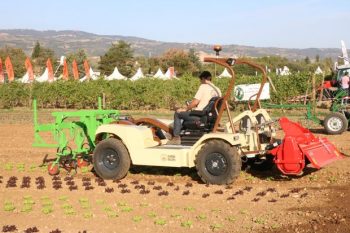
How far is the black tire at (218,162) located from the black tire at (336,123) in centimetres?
925

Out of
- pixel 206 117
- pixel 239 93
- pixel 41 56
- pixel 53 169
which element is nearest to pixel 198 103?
pixel 206 117

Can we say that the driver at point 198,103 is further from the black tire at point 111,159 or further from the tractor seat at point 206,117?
the black tire at point 111,159

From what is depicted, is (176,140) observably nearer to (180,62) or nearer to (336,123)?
(336,123)

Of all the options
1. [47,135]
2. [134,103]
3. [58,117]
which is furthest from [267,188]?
[134,103]

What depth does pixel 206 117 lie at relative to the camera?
9891 mm

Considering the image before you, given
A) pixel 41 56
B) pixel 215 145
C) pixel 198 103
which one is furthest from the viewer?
pixel 41 56

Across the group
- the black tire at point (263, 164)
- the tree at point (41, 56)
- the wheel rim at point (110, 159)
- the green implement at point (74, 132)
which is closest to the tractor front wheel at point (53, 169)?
the green implement at point (74, 132)

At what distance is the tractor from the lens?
942 centimetres

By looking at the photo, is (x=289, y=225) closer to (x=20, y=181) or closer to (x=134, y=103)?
(x=20, y=181)

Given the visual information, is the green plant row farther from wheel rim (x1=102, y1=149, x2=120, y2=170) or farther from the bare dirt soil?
wheel rim (x1=102, y1=149, x2=120, y2=170)

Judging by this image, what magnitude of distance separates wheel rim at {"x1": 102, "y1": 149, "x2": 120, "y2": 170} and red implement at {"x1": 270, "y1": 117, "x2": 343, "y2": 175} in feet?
9.44

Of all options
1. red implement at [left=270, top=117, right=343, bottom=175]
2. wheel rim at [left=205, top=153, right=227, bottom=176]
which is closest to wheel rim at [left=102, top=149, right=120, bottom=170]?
wheel rim at [left=205, top=153, right=227, bottom=176]

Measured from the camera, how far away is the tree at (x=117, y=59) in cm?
8056

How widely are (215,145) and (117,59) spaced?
240 ft
